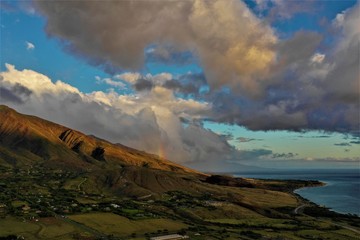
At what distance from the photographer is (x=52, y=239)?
625 feet

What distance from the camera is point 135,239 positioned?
19925cm

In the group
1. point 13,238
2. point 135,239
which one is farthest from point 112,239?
point 13,238

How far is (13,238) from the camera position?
7392 inches

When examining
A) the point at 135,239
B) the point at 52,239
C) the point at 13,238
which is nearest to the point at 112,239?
the point at 135,239

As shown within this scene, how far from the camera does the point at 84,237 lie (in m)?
199

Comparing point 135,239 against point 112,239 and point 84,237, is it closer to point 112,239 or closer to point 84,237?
point 112,239

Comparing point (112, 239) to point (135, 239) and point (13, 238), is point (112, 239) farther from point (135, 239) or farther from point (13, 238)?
point (13, 238)

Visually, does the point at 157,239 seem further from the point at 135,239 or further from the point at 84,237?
the point at 84,237

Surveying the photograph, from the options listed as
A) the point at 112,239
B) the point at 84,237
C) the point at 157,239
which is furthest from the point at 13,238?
the point at 157,239

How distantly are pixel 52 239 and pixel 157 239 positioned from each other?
164 ft

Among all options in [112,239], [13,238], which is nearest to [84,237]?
[112,239]

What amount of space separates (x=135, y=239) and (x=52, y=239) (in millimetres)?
39401

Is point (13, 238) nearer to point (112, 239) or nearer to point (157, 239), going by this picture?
point (112, 239)

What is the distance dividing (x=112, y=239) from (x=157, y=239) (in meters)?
22.0
